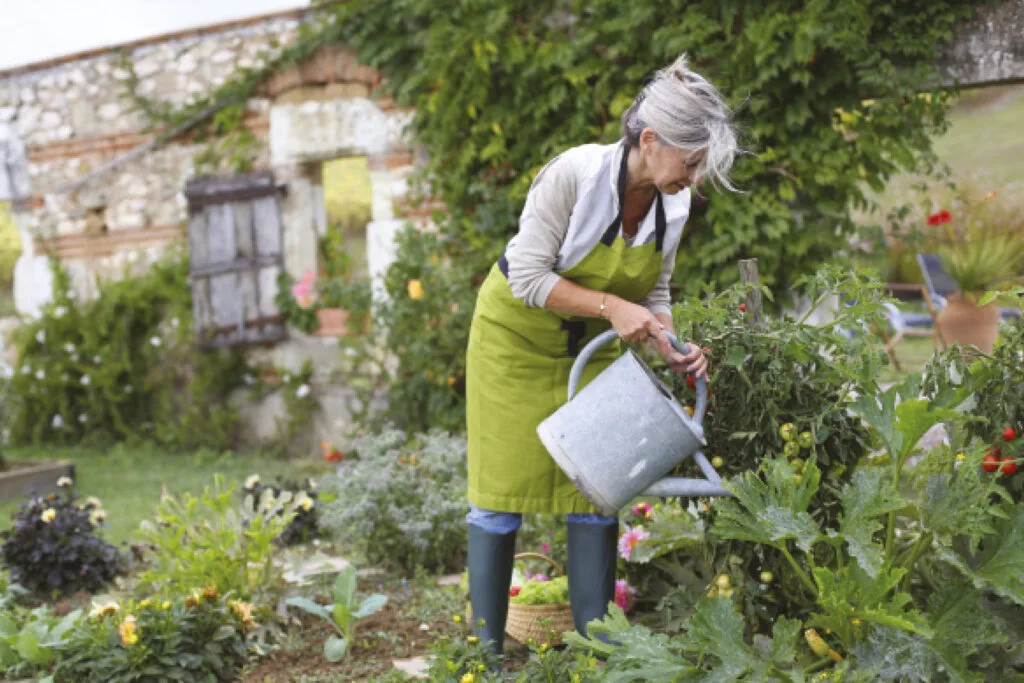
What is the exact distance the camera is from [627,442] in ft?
7.20

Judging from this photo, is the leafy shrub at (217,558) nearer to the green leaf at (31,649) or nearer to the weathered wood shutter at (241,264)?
the green leaf at (31,649)

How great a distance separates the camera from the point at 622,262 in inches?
91.4

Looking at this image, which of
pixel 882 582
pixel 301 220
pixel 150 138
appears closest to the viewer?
pixel 882 582

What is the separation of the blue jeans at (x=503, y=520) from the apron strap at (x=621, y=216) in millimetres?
656

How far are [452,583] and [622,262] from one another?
5.72ft

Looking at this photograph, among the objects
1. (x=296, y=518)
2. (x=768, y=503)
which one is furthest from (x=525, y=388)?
(x=296, y=518)

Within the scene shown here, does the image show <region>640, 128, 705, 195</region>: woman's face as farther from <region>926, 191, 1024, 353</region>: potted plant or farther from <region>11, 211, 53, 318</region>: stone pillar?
<region>11, 211, 53, 318</region>: stone pillar

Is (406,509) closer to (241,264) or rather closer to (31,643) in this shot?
(31,643)

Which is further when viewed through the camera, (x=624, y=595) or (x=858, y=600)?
(x=624, y=595)

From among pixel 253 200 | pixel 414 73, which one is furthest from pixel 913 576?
pixel 253 200

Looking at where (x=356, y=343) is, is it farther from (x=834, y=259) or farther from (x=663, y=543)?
(x=663, y=543)

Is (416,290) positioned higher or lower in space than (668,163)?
lower

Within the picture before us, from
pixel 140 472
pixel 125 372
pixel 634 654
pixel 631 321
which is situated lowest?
pixel 140 472

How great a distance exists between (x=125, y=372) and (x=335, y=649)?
5.13 m
